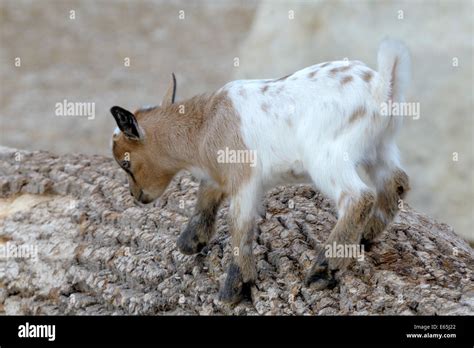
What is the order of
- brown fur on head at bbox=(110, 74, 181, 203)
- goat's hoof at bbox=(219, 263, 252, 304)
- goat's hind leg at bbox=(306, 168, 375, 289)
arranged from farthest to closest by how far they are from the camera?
brown fur on head at bbox=(110, 74, 181, 203)
goat's hoof at bbox=(219, 263, 252, 304)
goat's hind leg at bbox=(306, 168, 375, 289)

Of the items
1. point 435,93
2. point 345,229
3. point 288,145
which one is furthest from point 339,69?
point 435,93

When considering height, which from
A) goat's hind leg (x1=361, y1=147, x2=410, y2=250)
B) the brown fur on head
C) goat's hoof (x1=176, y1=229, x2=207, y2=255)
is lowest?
goat's hoof (x1=176, y1=229, x2=207, y2=255)

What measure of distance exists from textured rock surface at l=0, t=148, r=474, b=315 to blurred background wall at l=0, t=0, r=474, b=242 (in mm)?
4595

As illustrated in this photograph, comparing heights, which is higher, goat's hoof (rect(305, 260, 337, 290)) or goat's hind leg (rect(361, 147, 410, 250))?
goat's hind leg (rect(361, 147, 410, 250))

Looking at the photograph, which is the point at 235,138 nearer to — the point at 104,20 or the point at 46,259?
the point at 46,259

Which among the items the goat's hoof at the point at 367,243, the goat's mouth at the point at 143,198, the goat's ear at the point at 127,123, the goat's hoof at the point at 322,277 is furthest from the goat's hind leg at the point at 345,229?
the goat's mouth at the point at 143,198

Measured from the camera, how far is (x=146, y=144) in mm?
8500

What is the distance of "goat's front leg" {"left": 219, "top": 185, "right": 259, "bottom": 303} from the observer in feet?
25.1

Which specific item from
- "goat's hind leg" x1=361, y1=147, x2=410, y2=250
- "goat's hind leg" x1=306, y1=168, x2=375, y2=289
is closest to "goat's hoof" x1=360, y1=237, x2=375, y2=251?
"goat's hind leg" x1=361, y1=147, x2=410, y2=250

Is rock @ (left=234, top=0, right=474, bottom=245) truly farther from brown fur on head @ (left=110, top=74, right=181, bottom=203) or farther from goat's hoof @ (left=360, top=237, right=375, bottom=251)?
goat's hoof @ (left=360, top=237, right=375, bottom=251)

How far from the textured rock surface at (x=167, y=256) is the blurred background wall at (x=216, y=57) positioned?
15.1 feet

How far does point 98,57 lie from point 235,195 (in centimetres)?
1602

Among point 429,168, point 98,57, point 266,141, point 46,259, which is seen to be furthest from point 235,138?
point 98,57

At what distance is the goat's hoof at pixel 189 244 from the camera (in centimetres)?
828
